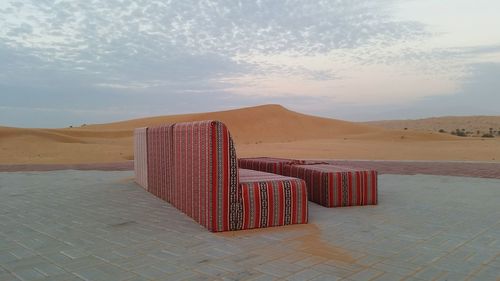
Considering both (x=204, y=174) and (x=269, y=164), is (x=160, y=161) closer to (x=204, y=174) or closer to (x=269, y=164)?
(x=269, y=164)

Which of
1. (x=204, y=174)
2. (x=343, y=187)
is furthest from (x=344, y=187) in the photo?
(x=204, y=174)

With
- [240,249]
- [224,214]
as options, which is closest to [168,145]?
[224,214]

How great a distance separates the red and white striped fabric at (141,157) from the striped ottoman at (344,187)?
395 cm

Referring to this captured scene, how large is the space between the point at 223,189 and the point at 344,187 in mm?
2583

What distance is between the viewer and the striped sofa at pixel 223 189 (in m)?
5.15

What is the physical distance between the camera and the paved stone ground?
3.73 m

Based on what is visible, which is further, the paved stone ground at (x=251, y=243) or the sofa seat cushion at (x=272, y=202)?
the sofa seat cushion at (x=272, y=202)

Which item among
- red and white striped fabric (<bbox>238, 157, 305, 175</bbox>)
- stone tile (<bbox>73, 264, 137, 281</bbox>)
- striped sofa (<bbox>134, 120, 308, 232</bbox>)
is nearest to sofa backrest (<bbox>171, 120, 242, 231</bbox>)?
striped sofa (<bbox>134, 120, 308, 232</bbox>)

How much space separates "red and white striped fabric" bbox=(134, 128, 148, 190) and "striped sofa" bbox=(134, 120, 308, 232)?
9.88ft

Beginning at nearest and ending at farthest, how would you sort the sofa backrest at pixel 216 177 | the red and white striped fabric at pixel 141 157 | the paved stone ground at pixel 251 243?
the paved stone ground at pixel 251 243
the sofa backrest at pixel 216 177
the red and white striped fabric at pixel 141 157

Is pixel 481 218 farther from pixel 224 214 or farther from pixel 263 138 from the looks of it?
pixel 263 138

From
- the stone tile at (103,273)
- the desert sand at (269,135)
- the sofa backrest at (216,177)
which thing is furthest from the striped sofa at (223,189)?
the desert sand at (269,135)

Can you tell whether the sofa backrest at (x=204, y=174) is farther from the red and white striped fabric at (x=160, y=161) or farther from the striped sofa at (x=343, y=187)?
the striped sofa at (x=343, y=187)

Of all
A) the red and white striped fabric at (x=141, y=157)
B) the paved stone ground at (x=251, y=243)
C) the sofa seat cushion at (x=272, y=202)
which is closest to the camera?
the paved stone ground at (x=251, y=243)
